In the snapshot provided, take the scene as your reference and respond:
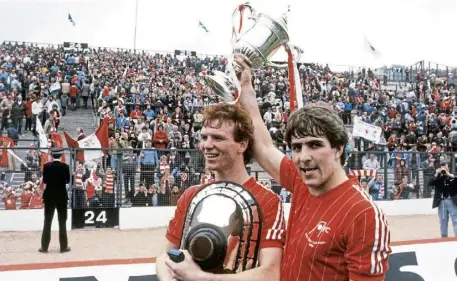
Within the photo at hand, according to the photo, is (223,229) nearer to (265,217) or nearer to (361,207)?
(265,217)

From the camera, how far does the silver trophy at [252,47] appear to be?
280cm

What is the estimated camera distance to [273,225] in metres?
2.31

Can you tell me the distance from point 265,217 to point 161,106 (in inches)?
700

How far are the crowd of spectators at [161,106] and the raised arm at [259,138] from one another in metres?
5.68

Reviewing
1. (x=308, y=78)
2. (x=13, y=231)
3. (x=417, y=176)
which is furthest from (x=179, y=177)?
(x=308, y=78)

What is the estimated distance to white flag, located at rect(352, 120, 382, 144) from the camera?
16172 mm

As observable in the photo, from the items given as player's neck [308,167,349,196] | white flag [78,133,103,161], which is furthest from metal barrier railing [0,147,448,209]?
player's neck [308,167,349,196]

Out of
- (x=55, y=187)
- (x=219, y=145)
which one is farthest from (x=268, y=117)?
(x=219, y=145)

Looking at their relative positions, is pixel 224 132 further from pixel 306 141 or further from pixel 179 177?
pixel 179 177

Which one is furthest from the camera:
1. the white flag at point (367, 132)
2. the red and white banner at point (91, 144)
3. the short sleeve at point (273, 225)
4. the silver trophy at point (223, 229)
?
the white flag at point (367, 132)

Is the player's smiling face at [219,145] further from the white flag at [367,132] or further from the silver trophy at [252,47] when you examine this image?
the white flag at [367,132]

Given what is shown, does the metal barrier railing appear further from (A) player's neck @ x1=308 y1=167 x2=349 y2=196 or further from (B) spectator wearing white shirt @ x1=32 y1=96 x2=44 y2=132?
(A) player's neck @ x1=308 y1=167 x2=349 y2=196

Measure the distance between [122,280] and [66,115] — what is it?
1693 cm

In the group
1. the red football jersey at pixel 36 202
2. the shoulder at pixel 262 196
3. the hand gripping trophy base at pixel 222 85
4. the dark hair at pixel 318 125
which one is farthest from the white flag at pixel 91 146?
the dark hair at pixel 318 125
